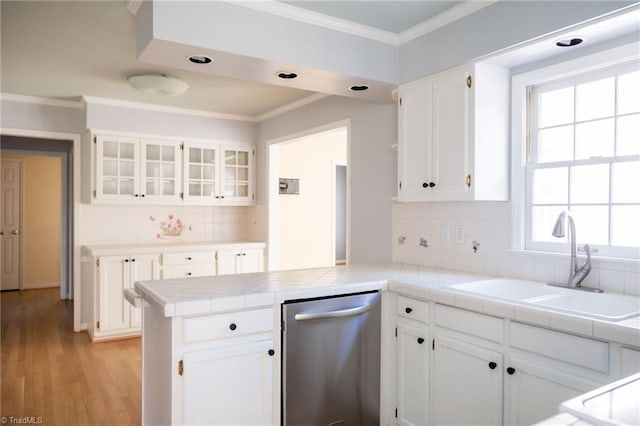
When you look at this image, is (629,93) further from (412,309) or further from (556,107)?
(412,309)

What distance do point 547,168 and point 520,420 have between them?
136 centimetres

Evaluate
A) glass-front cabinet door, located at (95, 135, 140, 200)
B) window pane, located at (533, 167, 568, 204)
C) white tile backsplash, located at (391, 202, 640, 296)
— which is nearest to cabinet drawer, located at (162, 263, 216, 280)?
glass-front cabinet door, located at (95, 135, 140, 200)

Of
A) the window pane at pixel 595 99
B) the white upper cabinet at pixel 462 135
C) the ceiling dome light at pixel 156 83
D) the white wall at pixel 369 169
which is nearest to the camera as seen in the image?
the window pane at pixel 595 99

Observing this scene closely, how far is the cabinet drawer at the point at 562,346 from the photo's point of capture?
162 cm

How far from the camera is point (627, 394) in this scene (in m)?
0.97

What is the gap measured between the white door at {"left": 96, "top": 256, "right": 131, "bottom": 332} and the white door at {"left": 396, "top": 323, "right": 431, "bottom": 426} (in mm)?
2957

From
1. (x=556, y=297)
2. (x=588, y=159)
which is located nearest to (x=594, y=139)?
(x=588, y=159)

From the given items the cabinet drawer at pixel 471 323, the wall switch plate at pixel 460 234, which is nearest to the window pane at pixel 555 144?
the wall switch plate at pixel 460 234

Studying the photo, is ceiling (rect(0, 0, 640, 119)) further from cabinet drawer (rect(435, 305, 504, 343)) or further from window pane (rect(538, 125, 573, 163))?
cabinet drawer (rect(435, 305, 504, 343))

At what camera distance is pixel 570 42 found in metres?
2.25

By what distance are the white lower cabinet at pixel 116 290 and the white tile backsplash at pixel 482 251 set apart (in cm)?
254

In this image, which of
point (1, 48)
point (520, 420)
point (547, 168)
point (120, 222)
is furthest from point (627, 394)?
point (120, 222)

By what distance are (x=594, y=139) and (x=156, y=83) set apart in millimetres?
3135

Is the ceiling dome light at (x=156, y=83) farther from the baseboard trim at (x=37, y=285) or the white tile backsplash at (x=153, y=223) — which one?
the baseboard trim at (x=37, y=285)
